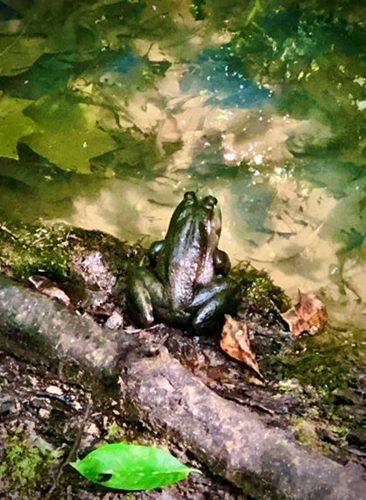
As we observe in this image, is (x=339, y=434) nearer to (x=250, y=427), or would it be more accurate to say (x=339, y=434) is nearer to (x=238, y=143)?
(x=250, y=427)

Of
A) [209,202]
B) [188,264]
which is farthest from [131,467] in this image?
[209,202]

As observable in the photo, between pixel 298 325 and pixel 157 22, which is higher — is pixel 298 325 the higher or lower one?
the lower one

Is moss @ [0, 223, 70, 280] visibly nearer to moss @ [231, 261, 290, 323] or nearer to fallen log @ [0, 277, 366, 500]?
fallen log @ [0, 277, 366, 500]

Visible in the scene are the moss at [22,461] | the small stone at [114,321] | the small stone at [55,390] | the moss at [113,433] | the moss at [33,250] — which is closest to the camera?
the moss at [22,461]

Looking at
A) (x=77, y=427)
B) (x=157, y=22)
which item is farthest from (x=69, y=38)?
(x=77, y=427)

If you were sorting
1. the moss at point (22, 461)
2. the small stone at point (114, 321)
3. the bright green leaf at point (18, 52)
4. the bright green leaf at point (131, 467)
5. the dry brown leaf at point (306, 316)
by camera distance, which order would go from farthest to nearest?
the bright green leaf at point (18, 52)
the dry brown leaf at point (306, 316)
the small stone at point (114, 321)
the moss at point (22, 461)
the bright green leaf at point (131, 467)

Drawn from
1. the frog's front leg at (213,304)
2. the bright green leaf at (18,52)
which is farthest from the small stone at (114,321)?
the bright green leaf at (18,52)

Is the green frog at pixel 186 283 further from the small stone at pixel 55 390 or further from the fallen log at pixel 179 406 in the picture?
the small stone at pixel 55 390
